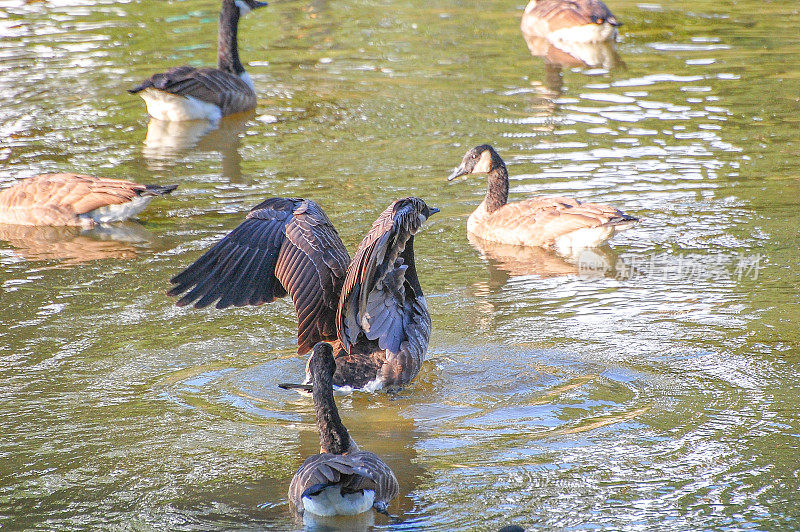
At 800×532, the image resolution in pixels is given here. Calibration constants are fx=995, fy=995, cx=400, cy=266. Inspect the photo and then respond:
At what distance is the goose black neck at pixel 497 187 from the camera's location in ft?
31.0

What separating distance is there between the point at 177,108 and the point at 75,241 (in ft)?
14.2

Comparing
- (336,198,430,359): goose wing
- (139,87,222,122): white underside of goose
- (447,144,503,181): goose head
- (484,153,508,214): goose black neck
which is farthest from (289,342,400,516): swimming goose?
(139,87,222,122): white underside of goose

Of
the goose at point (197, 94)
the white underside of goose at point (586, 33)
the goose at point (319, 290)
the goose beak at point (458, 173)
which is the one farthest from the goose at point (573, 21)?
the goose at point (319, 290)

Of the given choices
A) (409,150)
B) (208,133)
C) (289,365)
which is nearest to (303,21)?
(208,133)

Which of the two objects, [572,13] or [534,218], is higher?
[572,13]

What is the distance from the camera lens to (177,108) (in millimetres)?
13195

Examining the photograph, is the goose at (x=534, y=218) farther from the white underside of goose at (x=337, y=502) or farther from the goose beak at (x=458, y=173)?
the white underside of goose at (x=337, y=502)

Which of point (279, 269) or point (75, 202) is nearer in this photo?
point (279, 269)

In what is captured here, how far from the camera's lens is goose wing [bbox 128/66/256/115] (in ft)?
42.3

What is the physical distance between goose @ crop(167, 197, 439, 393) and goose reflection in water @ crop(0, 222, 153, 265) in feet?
9.08

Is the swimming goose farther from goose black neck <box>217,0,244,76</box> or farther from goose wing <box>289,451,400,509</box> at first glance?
goose black neck <box>217,0,244,76</box>

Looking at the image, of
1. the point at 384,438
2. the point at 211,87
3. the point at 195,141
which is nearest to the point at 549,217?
the point at 384,438

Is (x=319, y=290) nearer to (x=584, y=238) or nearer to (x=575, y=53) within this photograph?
(x=584, y=238)

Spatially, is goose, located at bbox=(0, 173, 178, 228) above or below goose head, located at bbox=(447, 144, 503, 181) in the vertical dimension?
below
